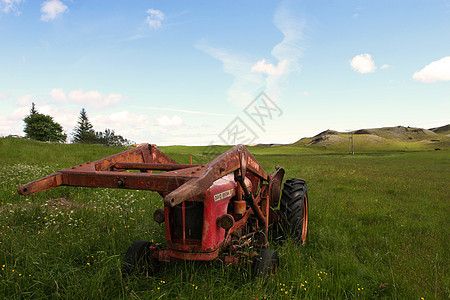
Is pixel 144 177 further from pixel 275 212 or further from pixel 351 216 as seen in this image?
pixel 351 216

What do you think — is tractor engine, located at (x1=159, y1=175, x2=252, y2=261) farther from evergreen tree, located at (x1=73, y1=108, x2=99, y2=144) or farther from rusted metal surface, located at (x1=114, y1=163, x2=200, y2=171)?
evergreen tree, located at (x1=73, y1=108, x2=99, y2=144)

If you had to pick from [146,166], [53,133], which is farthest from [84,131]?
[146,166]

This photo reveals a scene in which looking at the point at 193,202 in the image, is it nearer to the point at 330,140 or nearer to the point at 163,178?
the point at 163,178

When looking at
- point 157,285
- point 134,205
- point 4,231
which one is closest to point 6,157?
point 134,205

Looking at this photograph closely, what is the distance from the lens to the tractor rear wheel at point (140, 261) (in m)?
3.12

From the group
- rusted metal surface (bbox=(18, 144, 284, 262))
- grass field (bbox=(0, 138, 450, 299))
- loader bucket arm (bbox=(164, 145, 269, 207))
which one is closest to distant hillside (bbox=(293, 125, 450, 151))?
grass field (bbox=(0, 138, 450, 299))

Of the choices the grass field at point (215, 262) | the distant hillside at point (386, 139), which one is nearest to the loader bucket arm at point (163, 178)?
the grass field at point (215, 262)

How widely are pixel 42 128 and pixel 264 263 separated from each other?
66495mm

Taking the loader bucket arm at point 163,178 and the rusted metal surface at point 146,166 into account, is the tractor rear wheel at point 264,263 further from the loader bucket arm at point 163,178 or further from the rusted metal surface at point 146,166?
the rusted metal surface at point 146,166

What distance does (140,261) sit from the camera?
318 cm

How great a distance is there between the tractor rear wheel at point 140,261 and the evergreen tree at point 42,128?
6230 centimetres

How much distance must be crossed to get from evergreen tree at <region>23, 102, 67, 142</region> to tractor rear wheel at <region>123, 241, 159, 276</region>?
62.3 meters

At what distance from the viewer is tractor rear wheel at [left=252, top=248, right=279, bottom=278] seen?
2.95 meters

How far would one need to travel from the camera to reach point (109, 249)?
12.9 feet
